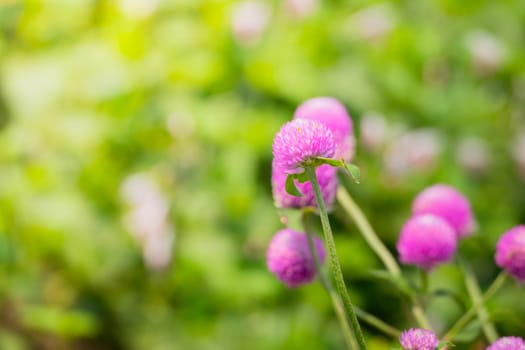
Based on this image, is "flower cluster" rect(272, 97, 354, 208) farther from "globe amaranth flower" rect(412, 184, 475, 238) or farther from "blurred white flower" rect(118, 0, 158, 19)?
"blurred white flower" rect(118, 0, 158, 19)

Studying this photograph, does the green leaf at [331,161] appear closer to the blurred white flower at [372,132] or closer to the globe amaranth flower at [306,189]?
the globe amaranth flower at [306,189]

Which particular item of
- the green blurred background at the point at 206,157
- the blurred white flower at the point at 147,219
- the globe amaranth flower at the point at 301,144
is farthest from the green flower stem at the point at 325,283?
the blurred white flower at the point at 147,219

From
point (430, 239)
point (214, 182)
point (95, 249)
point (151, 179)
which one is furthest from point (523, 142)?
point (430, 239)

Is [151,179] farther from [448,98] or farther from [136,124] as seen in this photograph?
[448,98]

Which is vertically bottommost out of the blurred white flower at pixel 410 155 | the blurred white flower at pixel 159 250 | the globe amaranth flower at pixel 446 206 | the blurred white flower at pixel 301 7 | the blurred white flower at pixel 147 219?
the globe amaranth flower at pixel 446 206

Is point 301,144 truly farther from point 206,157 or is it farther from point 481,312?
point 206,157

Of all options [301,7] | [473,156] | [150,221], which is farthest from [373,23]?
[150,221]
